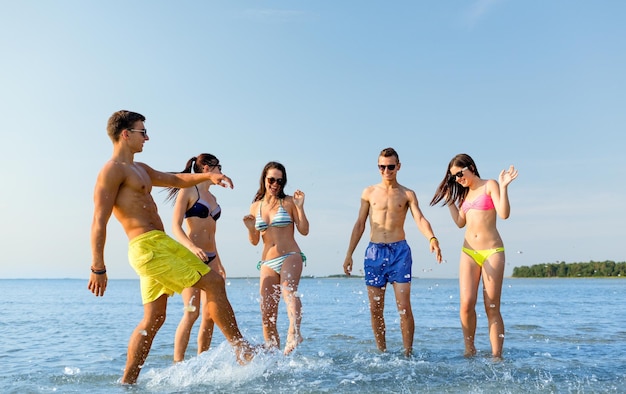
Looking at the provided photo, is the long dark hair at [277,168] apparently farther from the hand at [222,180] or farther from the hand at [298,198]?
the hand at [222,180]

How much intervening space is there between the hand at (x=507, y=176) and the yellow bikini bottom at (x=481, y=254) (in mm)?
811

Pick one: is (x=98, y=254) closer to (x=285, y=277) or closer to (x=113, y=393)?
(x=113, y=393)

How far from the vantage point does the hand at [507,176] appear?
23.1 feet

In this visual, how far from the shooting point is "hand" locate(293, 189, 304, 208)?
7217 millimetres

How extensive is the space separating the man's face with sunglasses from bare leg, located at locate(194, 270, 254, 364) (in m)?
2.96

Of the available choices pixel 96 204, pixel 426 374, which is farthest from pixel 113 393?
pixel 426 374

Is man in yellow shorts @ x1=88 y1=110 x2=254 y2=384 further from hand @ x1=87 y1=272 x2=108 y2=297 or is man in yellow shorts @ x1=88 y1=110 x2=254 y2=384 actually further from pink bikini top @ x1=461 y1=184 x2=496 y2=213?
pink bikini top @ x1=461 y1=184 x2=496 y2=213

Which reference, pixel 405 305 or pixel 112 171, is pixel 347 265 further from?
pixel 112 171

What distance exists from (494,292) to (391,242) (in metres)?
1.41

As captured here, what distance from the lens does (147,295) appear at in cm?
564

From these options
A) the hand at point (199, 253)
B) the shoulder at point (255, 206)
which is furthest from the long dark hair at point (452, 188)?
the hand at point (199, 253)

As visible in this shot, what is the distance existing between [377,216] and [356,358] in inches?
77.3

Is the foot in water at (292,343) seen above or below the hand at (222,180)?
below

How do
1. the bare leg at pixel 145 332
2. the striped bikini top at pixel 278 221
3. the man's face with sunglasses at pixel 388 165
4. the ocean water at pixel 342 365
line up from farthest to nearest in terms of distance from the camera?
the man's face with sunglasses at pixel 388 165 → the striped bikini top at pixel 278 221 → the ocean water at pixel 342 365 → the bare leg at pixel 145 332
